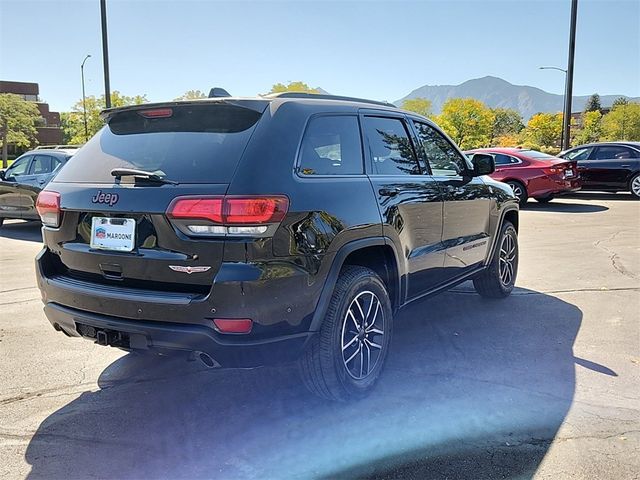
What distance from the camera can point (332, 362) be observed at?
3199mm

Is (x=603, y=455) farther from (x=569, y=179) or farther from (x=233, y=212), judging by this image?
(x=569, y=179)

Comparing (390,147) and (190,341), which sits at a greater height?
(390,147)

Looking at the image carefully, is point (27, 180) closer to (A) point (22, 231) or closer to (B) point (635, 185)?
(A) point (22, 231)

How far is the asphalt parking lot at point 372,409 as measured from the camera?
282 centimetres

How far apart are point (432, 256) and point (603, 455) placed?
5.89 ft

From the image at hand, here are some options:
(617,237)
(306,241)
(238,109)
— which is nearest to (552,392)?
(306,241)

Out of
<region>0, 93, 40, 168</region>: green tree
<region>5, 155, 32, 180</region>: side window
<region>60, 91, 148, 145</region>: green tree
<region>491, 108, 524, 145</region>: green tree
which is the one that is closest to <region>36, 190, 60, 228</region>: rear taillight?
<region>5, 155, 32, 180</region>: side window

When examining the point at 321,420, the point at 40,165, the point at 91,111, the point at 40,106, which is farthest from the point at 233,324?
the point at 40,106

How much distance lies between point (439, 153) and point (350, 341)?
202cm

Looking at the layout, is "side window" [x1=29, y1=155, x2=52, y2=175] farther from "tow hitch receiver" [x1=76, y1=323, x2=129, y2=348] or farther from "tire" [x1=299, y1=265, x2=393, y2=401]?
"tire" [x1=299, y1=265, x2=393, y2=401]

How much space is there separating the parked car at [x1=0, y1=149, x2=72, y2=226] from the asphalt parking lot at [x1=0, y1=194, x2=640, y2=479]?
5791 millimetres

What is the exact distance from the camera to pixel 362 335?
354 cm

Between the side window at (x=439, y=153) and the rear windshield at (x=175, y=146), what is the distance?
1863 millimetres

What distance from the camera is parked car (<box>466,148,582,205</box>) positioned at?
13.8m
